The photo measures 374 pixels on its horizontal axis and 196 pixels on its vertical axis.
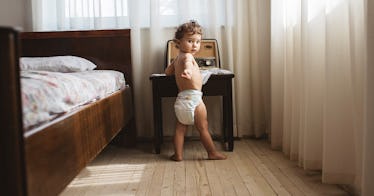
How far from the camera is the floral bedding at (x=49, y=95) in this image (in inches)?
34.6

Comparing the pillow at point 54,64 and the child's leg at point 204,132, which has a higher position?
the pillow at point 54,64

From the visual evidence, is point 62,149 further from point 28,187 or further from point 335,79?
point 335,79

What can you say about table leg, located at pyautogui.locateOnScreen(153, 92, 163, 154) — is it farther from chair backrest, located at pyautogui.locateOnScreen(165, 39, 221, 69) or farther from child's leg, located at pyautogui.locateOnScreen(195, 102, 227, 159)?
chair backrest, located at pyautogui.locateOnScreen(165, 39, 221, 69)

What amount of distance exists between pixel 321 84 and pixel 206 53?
101cm

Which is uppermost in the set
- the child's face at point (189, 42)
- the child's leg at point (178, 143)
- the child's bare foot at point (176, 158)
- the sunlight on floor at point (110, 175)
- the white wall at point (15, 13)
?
the white wall at point (15, 13)

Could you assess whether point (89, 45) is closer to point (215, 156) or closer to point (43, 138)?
point (215, 156)

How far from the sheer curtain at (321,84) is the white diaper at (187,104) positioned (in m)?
0.48

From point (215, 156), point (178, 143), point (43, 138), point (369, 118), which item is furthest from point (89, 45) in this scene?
point (369, 118)

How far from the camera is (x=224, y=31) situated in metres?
2.60

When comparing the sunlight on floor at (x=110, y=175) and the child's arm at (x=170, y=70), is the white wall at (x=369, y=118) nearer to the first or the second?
the sunlight on floor at (x=110, y=175)

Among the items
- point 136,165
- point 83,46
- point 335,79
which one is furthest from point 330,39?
point 83,46

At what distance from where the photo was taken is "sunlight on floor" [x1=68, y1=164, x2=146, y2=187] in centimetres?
170

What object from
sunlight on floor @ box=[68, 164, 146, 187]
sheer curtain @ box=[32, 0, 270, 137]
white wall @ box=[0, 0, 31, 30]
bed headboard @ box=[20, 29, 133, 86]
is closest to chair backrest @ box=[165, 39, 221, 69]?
sheer curtain @ box=[32, 0, 270, 137]

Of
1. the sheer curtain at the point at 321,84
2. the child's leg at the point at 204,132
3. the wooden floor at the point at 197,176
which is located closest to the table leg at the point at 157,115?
the wooden floor at the point at 197,176
